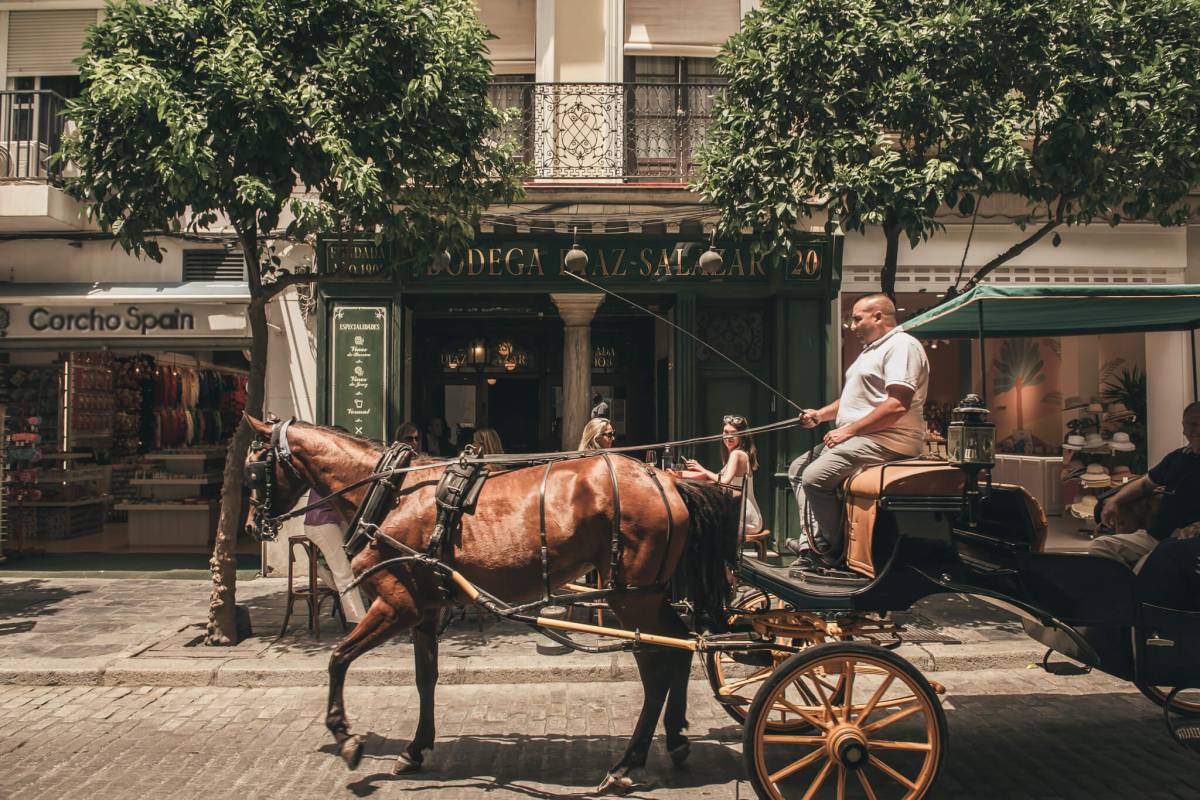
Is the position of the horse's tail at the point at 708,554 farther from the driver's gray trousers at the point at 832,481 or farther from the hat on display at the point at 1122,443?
the hat on display at the point at 1122,443

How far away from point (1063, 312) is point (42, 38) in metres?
12.9

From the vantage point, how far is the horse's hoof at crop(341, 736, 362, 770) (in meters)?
4.58

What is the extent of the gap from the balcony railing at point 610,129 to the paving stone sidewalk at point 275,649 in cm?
582

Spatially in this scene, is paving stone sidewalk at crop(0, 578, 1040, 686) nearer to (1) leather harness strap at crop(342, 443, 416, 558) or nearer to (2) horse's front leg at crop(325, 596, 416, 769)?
(2) horse's front leg at crop(325, 596, 416, 769)

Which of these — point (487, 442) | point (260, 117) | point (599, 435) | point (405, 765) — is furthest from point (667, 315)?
point (405, 765)

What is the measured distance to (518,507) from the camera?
15.4ft

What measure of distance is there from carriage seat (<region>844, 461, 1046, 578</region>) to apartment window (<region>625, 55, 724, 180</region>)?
7.30 m

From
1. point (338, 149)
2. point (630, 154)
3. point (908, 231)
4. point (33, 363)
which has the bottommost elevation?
point (33, 363)

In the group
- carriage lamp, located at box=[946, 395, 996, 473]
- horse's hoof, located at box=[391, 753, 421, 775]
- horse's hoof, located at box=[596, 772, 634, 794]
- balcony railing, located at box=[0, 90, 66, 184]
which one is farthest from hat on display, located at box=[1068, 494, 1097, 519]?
balcony railing, located at box=[0, 90, 66, 184]

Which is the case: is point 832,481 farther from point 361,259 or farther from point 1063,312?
point 361,259

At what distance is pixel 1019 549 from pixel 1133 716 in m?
2.21

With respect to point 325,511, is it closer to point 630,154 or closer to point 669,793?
point 669,793

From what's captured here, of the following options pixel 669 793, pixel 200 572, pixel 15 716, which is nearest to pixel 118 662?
pixel 15 716

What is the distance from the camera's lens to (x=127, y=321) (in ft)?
Answer: 35.2
